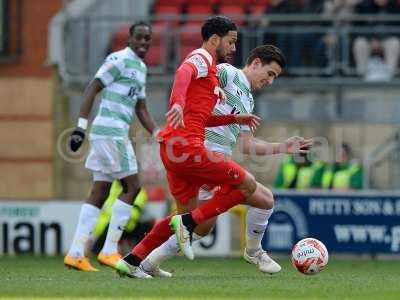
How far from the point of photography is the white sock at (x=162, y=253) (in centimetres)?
1066

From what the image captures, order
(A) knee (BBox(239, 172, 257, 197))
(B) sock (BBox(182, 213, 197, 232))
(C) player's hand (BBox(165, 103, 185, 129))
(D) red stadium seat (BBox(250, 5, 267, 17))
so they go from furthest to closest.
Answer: (D) red stadium seat (BBox(250, 5, 267, 17)) → (A) knee (BBox(239, 172, 257, 197)) → (B) sock (BBox(182, 213, 197, 232)) → (C) player's hand (BBox(165, 103, 185, 129))

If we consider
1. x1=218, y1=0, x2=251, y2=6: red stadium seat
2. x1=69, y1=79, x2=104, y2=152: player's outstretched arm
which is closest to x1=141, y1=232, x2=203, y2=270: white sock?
x1=69, y1=79, x2=104, y2=152: player's outstretched arm

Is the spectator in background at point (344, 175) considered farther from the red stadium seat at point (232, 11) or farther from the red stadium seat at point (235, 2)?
the red stadium seat at point (235, 2)

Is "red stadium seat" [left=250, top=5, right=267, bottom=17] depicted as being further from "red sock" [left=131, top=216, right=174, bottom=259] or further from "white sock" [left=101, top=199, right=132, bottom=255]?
"red sock" [left=131, top=216, right=174, bottom=259]

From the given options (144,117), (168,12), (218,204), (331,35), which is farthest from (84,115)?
(168,12)

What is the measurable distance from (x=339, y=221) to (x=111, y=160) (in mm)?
4852

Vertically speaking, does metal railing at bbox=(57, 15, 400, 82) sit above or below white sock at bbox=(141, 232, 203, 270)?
above

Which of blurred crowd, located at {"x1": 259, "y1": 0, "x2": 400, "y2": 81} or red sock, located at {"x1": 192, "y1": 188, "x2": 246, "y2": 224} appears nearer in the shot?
red sock, located at {"x1": 192, "y1": 188, "x2": 246, "y2": 224}

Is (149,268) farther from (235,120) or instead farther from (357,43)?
(357,43)

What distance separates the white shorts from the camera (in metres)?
12.9

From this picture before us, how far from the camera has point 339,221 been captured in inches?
666

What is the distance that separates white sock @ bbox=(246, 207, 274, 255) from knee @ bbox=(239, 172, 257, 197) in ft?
1.66

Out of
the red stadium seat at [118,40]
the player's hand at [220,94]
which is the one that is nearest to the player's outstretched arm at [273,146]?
the player's hand at [220,94]

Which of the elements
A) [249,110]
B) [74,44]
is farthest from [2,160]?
[249,110]
